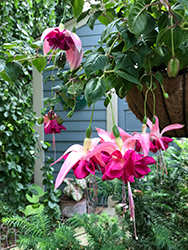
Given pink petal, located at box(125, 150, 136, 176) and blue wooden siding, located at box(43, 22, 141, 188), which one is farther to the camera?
blue wooden siding, located at box(43, 22, 141, 188)

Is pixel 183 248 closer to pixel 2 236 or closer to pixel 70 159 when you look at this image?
pixel 70 159

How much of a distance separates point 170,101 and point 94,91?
0.23 meters

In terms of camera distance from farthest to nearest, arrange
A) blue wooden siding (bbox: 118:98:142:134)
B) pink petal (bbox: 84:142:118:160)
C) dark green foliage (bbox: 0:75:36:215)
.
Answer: blue wooden siding (bbox: 118:98:142:134), dark green foliage (bbox: 0:75:36:215), pink petal (bbox: 84:142:118:160)

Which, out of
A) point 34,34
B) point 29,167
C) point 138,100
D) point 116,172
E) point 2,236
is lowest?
point 2,236

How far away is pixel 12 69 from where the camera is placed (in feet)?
1.46

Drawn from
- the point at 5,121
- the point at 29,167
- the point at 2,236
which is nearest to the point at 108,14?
the point at 5,121

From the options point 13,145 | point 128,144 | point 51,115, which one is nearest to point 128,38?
point 128,144

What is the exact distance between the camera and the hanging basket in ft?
1.50

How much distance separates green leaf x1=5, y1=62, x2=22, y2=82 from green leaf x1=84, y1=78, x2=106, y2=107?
197 mm

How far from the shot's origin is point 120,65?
35cm

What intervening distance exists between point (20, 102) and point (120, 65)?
1.60m

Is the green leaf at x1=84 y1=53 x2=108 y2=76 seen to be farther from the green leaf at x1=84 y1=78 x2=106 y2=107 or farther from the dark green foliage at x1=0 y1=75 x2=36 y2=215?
the dark green foliage at x1=0 y1=75 x2=36 y2=215

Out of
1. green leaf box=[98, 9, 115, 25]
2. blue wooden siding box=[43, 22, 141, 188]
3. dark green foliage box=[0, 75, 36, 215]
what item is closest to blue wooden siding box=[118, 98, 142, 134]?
blue wooden siding box=[43, 22, 141, 188]

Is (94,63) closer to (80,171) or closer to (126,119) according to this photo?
(80,171)
